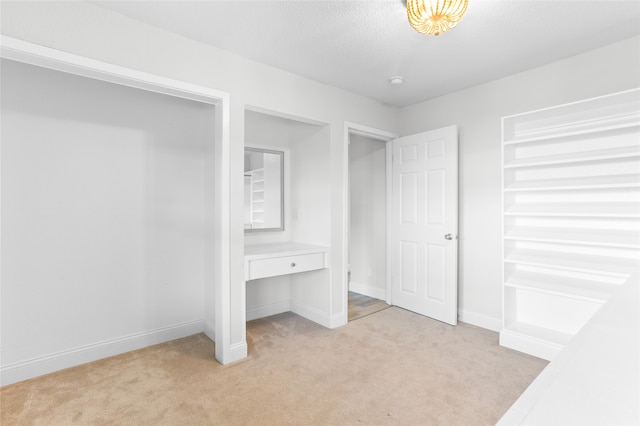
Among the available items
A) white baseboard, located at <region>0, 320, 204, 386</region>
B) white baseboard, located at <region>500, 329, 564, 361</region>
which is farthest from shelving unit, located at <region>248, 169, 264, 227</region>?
white baseboard, located at <region>500, 329, 564, 361</region>

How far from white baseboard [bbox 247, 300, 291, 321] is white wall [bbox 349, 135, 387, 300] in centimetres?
→ 120

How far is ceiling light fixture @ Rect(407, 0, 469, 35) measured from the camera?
171 centimetres

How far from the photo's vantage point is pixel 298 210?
366 cm

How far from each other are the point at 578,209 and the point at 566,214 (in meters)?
0.21

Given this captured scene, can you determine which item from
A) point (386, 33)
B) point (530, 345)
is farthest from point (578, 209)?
point (386, 33)

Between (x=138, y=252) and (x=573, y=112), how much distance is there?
372 centimetres

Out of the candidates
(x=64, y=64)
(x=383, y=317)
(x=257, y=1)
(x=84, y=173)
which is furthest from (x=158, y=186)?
(x=383, y=317)

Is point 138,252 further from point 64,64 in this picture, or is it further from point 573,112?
point 573,112

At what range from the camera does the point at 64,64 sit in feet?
6.26

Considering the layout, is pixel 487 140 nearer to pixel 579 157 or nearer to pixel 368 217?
pixel 579 157

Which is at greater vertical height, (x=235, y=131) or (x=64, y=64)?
(x=64, y=64)

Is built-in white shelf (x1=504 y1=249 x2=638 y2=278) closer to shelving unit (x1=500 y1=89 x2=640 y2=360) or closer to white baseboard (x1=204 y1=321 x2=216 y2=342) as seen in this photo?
shelving unit (x1=500 y1=89 x2=640 y2=360)

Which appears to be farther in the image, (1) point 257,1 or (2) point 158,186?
(2) point 158,186

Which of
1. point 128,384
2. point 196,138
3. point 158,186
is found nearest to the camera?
point 128,384
